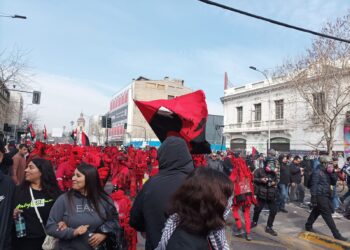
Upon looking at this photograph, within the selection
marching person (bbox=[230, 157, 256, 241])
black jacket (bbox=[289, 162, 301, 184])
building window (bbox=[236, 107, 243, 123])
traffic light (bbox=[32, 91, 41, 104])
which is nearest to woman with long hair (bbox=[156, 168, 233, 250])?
marching person (bbox=[230, 157, 256, 241])

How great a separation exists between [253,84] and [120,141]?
36187 mm

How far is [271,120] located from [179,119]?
1148 inches

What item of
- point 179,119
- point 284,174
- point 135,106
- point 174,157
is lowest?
point 284,174

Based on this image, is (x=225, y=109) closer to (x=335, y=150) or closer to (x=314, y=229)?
(x=335, y=150)

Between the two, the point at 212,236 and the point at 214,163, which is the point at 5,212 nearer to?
the point at 212,236

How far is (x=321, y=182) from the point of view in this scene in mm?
6828

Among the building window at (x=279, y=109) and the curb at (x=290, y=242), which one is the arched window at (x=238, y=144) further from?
the curb at (x=290, y=242)

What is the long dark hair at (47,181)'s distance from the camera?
3289mm

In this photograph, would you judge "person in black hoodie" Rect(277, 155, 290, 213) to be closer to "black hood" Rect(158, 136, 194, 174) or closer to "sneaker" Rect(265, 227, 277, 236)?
"sneaker" Rect(265, 227, 277, 236)

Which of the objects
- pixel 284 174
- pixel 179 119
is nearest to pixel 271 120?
pixel 284 174

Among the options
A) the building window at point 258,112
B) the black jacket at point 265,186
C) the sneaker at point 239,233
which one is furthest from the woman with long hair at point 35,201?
the building window at point 258,112

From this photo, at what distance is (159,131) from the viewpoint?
13.1 feet

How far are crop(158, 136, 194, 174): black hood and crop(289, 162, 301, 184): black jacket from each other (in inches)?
361

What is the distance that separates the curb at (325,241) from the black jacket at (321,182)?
818 mm
